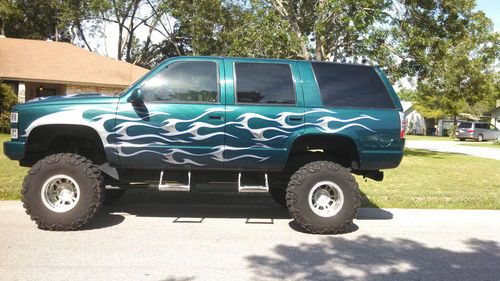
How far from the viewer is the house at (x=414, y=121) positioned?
211 ft

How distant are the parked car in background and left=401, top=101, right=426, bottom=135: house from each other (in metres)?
19.7

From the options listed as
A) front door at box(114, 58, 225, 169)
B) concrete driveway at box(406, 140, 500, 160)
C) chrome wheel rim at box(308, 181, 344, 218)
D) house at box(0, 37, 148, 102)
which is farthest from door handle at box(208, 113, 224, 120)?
house at box(0, 37, 148, 102)

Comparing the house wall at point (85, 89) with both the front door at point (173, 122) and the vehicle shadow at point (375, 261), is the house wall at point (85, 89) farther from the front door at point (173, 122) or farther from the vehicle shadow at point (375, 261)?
the vehicle shadow at point (375, 261)

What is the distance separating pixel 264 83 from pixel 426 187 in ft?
18.8

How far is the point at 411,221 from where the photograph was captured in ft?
22.8

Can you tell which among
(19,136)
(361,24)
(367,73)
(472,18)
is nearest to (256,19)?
(361,24)

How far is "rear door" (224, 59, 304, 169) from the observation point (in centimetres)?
593

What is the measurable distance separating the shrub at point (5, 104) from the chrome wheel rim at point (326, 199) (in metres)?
20.5

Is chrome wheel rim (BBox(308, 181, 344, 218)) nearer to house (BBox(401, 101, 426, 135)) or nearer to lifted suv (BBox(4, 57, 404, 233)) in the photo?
lifted suv (BBox(4, 57, 404, 233))

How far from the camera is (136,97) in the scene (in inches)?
224

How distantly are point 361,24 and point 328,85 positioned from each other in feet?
35.7

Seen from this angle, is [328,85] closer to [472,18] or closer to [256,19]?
[256,19]

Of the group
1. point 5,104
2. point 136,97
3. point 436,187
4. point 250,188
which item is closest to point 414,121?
point 5,104

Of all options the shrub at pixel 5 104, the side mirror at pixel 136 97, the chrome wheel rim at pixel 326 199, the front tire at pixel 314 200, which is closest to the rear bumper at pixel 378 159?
the front tire at pixel 314 200
